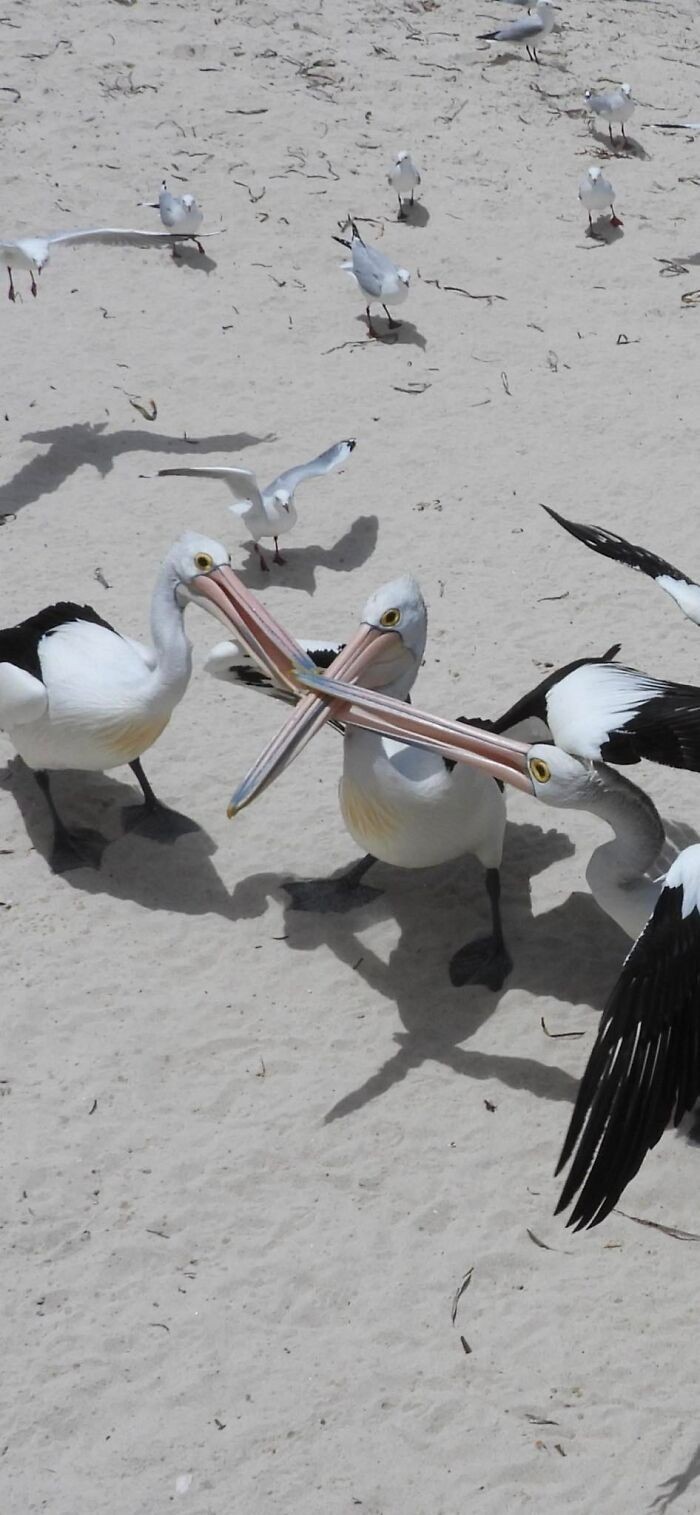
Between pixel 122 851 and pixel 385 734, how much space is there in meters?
1.40

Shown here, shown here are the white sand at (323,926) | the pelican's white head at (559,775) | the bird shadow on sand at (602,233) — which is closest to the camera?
the white sand at (323,926)

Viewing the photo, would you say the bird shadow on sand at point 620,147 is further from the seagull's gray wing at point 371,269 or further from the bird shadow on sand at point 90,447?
the bird shadow on sand at point 90,447

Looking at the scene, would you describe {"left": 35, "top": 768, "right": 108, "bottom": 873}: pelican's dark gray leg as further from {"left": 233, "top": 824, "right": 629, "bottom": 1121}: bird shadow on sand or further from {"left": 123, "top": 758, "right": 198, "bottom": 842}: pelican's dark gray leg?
{"left": 233, "top": 824, "right": 629, "bottom": 1121}: bird shadow on sand

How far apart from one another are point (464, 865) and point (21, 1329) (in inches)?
89.6

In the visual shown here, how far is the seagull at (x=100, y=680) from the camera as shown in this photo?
5.14 metres

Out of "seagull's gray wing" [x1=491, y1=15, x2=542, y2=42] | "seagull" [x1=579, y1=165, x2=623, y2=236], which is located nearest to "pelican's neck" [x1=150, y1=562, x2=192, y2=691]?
"seagull" [x1=579, y1=165, x2=623, y2=236]

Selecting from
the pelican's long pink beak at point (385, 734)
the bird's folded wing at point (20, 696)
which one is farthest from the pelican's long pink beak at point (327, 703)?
the bird's folded wing at point (20, 696)

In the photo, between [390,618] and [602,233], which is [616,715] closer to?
[390,618]

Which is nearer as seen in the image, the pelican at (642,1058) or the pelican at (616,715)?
the pelican at (642,1058)

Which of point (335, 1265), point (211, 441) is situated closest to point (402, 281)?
point (211, 441)

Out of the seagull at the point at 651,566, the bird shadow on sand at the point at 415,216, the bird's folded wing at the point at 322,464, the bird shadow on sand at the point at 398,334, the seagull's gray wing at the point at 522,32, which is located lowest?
the bird shadow on sand at the point at 398,334

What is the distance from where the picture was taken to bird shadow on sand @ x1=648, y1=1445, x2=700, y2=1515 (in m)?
3.55

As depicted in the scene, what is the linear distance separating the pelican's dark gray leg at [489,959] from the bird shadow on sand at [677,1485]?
1.63 meters

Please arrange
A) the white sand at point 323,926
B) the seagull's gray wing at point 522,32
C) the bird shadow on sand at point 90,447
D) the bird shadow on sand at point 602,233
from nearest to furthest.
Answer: the white sand at point 323,926 → the bird shadow on sand at point 90,447 → the bird shadow on sand at point 602,233 → the seagull's gray wing at point 522,32
